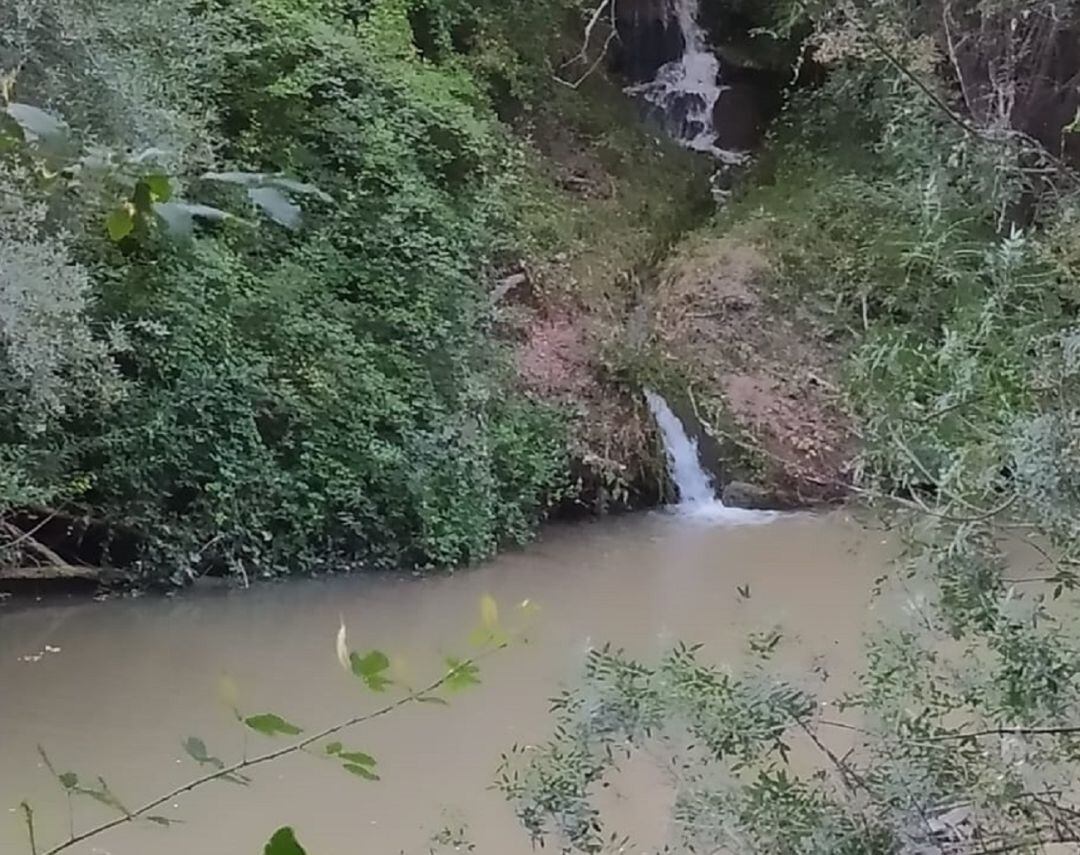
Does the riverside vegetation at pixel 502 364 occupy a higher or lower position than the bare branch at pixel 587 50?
lower

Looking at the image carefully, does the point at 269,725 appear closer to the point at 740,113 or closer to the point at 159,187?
the point at 159,187

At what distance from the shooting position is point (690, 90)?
1113 centimetres

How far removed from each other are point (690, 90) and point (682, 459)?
381 cm

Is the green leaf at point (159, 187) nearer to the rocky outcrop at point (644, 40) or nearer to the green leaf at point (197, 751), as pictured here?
the green leaf at point (197, 751)

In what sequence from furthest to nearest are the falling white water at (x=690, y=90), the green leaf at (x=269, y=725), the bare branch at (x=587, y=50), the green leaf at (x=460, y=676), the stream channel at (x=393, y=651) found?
the falling white water at (x=690, y=90) → the bare branch at (x=587, y=50) → the stream channel at (x=393, y=651) → the green leaf at (x=460, y=676) → the green leaf at (x=269, y=725)

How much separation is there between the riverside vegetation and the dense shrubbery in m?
0.02

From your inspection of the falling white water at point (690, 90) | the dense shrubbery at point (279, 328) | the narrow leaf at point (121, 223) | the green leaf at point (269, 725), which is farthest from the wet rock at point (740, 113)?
the green leaf at point (269, 725)

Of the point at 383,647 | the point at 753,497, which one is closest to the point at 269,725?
the point at 383,647

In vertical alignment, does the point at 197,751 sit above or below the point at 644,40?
below

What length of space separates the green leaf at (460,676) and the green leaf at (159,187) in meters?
0.45

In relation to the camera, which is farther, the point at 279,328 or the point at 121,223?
the point at 279,328

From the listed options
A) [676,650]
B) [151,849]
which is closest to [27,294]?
[151,849]

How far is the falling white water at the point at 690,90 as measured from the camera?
11062 mm

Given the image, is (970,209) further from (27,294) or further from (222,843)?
(27,294)
